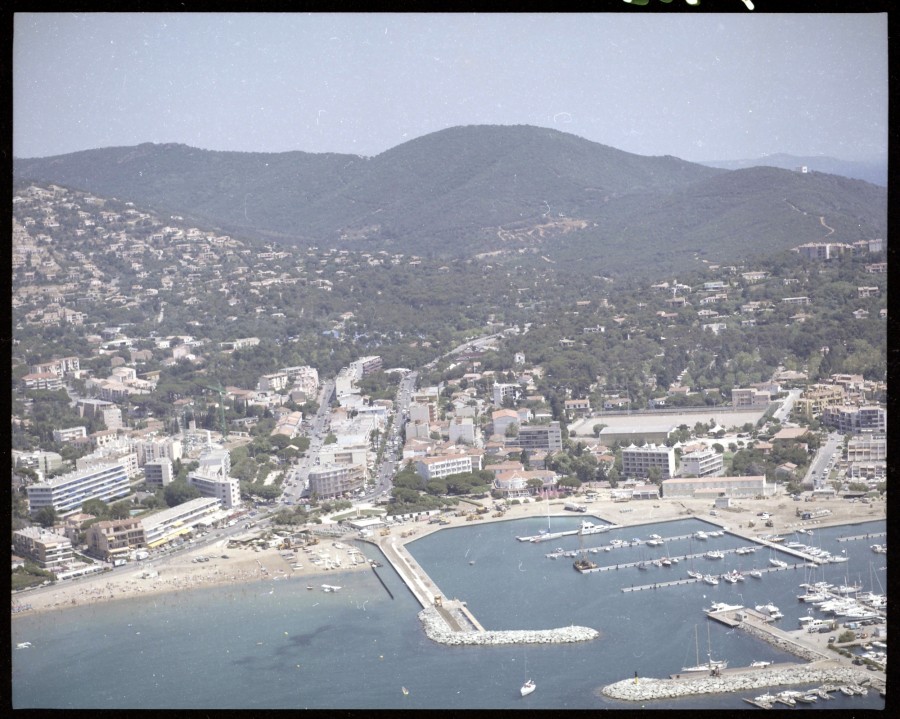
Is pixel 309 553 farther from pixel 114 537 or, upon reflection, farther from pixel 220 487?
pixel 220 487

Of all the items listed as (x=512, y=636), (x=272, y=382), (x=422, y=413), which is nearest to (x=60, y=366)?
(x=272, y=382)

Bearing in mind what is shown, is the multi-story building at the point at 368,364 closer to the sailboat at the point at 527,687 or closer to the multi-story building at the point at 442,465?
the multi-story building at the point at 442,465

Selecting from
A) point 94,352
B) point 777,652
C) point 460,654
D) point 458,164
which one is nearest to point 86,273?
point 94,352

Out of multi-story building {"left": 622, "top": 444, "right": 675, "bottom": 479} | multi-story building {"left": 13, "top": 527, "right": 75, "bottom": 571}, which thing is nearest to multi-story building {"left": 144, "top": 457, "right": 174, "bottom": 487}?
multi-story building {"left": 13, "top": 527, "right": 75, "bottom": 571}

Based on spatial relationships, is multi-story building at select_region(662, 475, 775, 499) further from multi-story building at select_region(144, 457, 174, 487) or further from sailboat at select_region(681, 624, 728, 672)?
multi-story building at select_region(144, 457, 174, 487)

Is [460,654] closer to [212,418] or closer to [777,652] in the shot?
[777,652]
